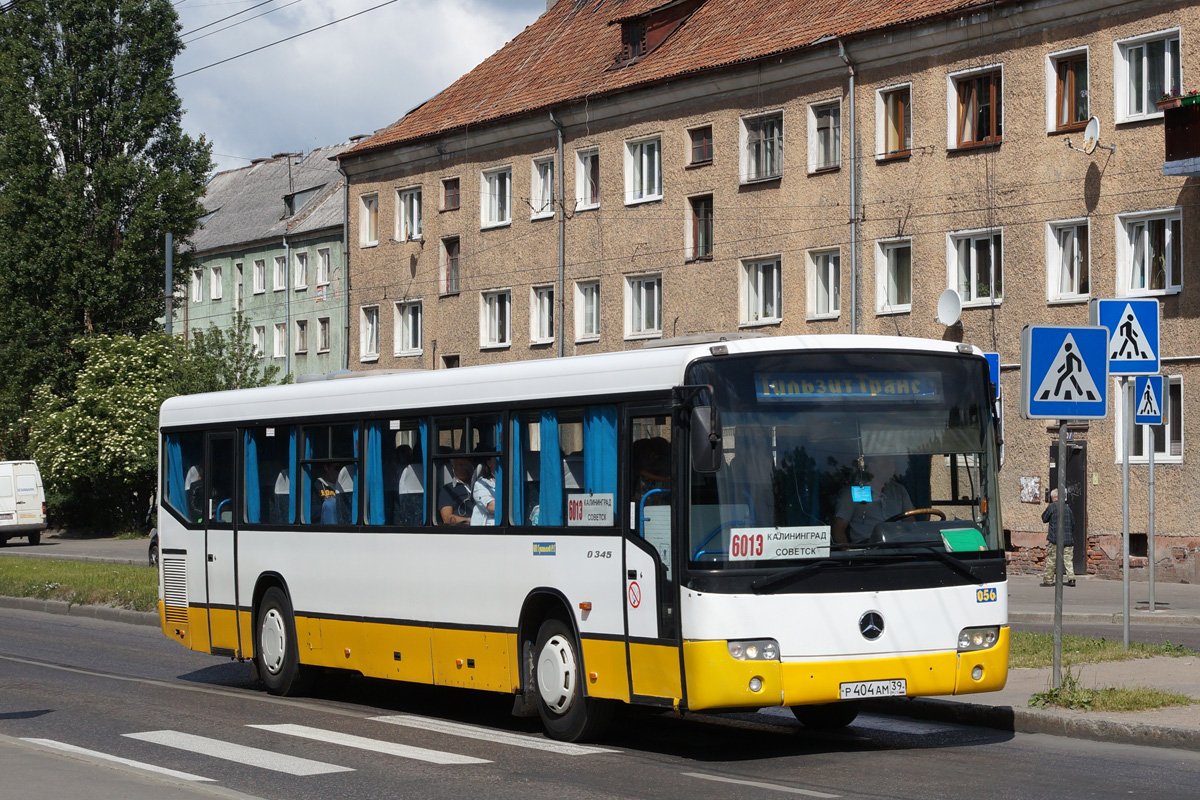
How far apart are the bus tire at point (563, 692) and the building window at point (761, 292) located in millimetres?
25080

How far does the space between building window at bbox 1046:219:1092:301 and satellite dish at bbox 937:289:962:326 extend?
1.76 m

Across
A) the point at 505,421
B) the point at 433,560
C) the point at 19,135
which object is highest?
the point at 19,135

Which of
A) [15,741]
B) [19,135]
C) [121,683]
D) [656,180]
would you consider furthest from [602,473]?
[19,135]

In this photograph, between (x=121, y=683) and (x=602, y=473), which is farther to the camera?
(x=121, y=683)

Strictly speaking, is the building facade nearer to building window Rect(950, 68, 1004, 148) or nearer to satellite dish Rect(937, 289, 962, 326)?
building window Rect(950, 68, 1004, 148)

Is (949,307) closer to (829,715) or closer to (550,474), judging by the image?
(829,715)

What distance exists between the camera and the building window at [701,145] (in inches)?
1475

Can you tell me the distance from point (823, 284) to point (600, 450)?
24.7m

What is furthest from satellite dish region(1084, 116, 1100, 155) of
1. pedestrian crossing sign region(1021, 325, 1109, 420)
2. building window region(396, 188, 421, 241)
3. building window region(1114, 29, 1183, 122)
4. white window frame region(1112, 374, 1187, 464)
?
building window region(396, 188, 421, 241)

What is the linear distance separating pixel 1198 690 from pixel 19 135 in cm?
5021

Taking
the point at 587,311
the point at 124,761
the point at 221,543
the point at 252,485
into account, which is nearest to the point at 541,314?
the point at 587,311

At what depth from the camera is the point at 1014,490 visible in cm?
3073

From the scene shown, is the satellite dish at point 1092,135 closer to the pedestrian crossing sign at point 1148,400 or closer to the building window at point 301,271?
the pedestrian crossing sign at point 1148,400

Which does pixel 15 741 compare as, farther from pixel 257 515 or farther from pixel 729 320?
pixel 729 320
